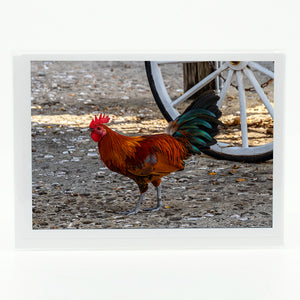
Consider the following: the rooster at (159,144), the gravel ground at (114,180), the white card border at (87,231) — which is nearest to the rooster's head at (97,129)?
the rooster at (159,144)

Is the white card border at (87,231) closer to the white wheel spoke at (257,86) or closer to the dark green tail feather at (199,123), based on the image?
the white wheel spoke at (257,86)

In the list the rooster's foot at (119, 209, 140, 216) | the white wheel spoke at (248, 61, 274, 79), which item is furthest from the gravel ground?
the white wheel spoke at (248, 61, 274, 79)

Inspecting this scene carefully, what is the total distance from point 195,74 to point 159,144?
632 millimetres

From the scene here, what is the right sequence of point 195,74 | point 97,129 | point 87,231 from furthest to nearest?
point 195,74 → point 87,231 → point 97,129

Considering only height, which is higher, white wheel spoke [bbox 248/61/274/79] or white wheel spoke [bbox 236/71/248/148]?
white wheel spoke [bbox 248/61/274/79]

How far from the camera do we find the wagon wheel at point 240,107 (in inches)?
167

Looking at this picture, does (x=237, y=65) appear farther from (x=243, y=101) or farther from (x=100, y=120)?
(x=100, y=120)

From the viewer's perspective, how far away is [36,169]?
4.17 metres

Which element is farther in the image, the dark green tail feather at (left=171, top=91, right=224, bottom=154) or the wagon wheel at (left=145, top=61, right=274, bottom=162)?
the wagon wheel at (left=145, top=61, right=274, bottom=162)

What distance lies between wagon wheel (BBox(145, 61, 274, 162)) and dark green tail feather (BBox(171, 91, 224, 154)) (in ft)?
0.60

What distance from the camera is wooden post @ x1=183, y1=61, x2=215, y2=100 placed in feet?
14.0

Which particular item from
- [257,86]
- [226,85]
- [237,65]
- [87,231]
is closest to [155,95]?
[226,85]

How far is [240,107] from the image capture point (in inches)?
168

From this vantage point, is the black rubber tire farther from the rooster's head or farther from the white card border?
the rooster's head
